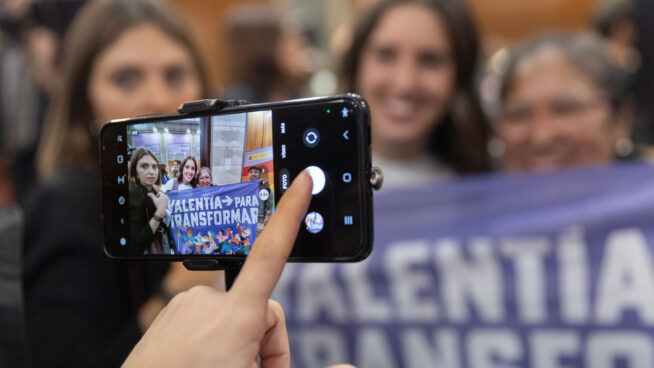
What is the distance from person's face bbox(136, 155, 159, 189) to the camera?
420mm

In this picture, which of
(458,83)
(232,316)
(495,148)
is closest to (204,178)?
(232,316)

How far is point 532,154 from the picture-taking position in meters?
1.07

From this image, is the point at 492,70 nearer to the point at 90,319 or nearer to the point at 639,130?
the point at 639,130

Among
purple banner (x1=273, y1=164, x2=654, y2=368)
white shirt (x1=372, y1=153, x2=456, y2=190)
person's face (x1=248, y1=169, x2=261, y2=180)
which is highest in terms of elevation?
person's face (x1=248, y1=169, x2=261, y2=180)

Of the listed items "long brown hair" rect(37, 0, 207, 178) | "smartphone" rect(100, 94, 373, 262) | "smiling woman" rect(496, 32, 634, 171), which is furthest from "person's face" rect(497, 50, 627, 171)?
"smartphone" rect(100, 94, 373, 262)

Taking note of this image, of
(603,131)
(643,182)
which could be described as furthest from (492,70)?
(643,182)

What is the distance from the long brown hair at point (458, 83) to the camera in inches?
42.1

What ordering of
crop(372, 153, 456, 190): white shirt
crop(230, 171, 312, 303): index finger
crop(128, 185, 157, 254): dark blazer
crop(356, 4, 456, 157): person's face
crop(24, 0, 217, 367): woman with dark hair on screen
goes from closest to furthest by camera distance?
crop(230, 171, 312, 303): index finger < crop(128, 185, 157, 254): dark blazer < crop(24, 0, 217, 367): woman with dark hair on screen < crop(356, 4, 456, 157): person's face < crop(372, 153, 456, 190): white shirt

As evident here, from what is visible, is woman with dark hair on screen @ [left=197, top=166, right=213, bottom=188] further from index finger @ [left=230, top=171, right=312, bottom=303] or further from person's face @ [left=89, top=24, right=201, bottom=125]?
person's face @ [left=89, top=24, right=201, bottom=125]

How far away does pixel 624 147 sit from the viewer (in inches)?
43.9

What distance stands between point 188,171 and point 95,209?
0.87 ft

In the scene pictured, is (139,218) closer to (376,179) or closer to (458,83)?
(376,179)

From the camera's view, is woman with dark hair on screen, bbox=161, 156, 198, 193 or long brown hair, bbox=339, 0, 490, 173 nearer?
woman with dark hair on screen, bbox=161, 156, 198, 193

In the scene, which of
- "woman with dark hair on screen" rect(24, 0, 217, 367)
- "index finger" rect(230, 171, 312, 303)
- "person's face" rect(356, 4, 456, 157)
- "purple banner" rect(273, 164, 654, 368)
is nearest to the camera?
"index finger" rect(230, 171, 312, 303)
